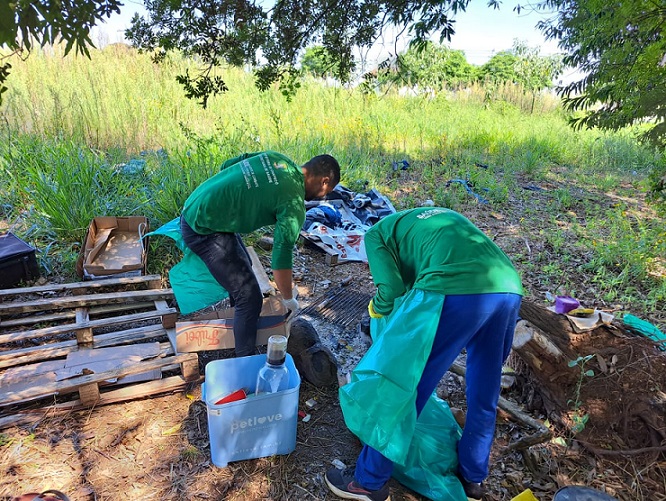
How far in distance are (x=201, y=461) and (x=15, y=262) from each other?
227 cm

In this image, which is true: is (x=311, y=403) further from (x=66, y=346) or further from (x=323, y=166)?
(x=66, y=346)

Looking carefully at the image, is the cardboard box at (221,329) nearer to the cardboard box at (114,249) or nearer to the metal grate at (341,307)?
the metal grate at (341,307)

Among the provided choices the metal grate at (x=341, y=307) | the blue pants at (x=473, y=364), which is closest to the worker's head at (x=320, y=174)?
the blue pants at (x=473, y=364)

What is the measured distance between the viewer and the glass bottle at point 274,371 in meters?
1.96

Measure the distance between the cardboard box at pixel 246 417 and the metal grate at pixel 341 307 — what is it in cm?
135

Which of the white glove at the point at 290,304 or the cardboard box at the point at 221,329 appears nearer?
the cardboard box at the point at 221,329

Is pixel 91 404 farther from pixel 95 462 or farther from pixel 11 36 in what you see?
pixel 11 36

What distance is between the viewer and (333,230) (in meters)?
4.96

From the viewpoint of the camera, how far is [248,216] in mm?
2402

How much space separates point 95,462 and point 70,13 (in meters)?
1.95

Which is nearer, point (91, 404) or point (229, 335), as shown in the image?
point (91, 404)

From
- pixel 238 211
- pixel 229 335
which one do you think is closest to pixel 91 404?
pixel 229 335

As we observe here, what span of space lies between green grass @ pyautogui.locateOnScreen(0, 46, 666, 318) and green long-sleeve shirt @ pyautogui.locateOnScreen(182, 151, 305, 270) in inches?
63.8

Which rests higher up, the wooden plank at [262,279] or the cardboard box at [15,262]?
the cardboard box at [15,262]
